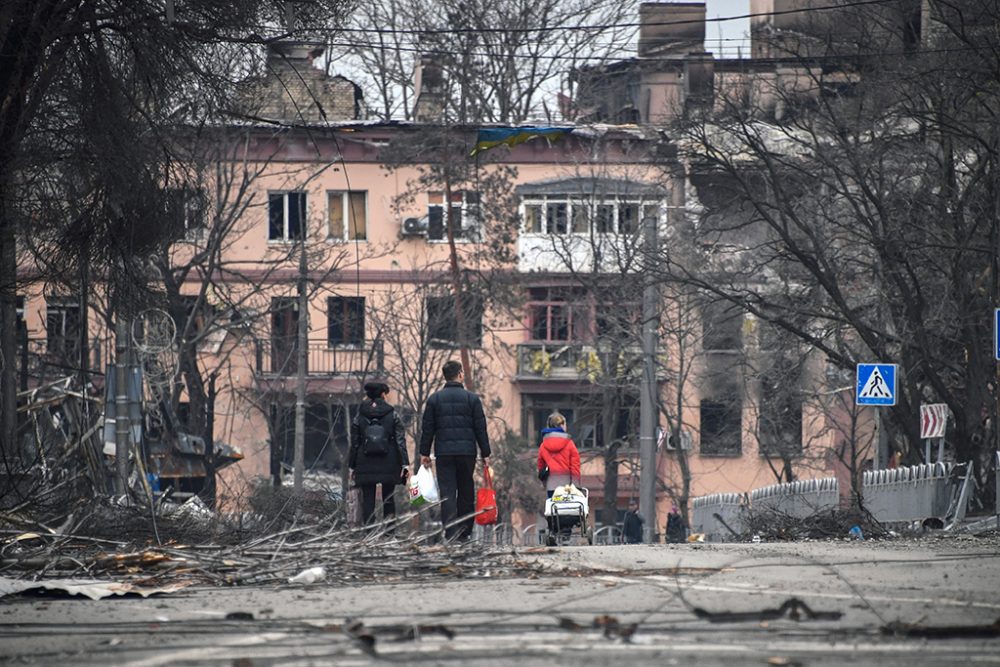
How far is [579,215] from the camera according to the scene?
174 feet

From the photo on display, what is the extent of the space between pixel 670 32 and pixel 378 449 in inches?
Answer: 1810

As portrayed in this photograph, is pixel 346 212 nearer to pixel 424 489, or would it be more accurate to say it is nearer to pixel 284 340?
pixel 284 340

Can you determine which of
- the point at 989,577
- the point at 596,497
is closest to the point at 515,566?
the point at 989,577

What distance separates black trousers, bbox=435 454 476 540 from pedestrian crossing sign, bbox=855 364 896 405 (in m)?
12.8

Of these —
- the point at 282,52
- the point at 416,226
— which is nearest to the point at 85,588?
the point at 282,52

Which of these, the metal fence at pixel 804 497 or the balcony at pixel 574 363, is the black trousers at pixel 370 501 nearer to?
the metal fence at pixel 804 497

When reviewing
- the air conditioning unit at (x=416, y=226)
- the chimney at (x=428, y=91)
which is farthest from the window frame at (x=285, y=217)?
the chimney at (x=428, y=91)

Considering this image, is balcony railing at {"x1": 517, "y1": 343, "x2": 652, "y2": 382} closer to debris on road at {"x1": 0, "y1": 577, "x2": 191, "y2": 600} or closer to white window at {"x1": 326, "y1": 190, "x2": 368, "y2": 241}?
white window at {"x1": 326, "y1": 190, "x2": 368, "y2": 241}

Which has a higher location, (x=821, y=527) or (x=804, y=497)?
(x=821, y=527)

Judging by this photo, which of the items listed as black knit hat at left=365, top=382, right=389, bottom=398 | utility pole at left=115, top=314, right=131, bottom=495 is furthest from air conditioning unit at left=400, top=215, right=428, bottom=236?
black knit hat at left=365, top=382, right=389, bottom=398

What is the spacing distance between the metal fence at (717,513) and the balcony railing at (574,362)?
14.7 m

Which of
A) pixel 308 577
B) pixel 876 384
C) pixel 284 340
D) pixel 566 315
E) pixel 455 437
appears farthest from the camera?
pixel 566 315

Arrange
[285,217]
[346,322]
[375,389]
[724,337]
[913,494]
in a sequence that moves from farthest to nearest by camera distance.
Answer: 1. [346,322]
2. [724,337]
3. [285,217]
4. [913,494]
5. [375,389]

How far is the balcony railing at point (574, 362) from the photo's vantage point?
5066cm
